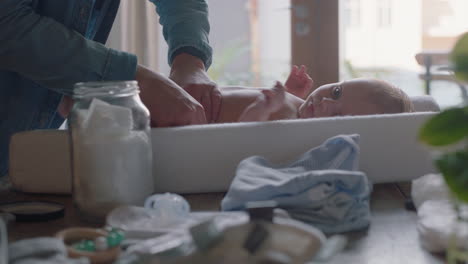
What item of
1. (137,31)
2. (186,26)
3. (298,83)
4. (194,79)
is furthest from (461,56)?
(137,31)

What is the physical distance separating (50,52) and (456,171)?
2.88 feet

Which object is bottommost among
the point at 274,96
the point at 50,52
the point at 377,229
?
the point at 377,229

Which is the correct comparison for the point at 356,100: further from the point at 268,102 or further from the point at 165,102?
the point at 165,102

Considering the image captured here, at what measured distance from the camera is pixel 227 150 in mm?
1028

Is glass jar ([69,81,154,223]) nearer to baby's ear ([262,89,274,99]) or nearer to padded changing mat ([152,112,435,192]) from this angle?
padded changing mat ([152,112,435,192])

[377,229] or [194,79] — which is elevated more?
[194,79]

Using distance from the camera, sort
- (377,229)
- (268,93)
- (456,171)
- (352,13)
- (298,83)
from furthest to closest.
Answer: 1. (352,13)
2. (298,83)
3. (268,93)
4. (377,229)
5. (456,171)

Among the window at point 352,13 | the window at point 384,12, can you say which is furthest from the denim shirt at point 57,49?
the window at point 384,12

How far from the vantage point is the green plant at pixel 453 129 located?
399mm

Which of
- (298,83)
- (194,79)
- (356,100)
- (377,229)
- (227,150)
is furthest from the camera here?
(298,83)

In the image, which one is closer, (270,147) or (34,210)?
(34,210)

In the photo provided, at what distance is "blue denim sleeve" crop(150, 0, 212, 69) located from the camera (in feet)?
4.83

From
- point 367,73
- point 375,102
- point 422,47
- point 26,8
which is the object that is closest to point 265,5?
point 367,73

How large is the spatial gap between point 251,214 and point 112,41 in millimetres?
2566
